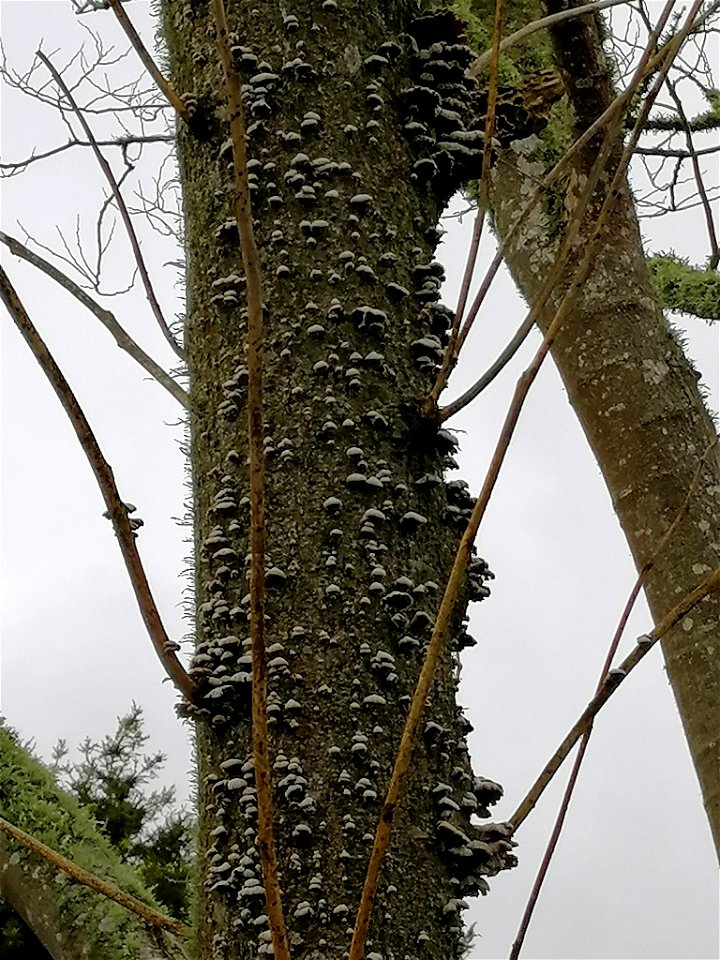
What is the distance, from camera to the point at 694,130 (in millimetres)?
3949

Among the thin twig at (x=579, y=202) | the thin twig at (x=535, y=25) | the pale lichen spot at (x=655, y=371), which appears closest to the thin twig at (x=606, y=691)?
the thin twig at (x=579, y=202)

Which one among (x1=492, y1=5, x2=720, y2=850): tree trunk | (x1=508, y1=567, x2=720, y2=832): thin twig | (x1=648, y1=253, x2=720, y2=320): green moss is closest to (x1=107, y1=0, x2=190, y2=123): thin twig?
(x1=508, y1=567, x2=720, y2=832): thin twig

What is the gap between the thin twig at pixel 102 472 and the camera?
25.3 inches

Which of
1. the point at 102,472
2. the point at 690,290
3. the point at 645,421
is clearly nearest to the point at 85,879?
the point at 102,472

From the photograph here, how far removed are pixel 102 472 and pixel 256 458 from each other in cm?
19

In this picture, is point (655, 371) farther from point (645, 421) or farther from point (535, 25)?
point (535, 25)

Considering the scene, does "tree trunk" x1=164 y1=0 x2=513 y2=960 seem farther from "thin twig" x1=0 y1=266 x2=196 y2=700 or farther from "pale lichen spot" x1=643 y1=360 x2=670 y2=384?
"pale lichen spot" x1=643 y1=360 x2=670 y2=384

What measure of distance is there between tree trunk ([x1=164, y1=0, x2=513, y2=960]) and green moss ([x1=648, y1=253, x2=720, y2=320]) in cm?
255

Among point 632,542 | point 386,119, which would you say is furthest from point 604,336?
point 386,119

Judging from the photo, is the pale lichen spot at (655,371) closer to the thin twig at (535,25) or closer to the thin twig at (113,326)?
the thin twig at (535,25)

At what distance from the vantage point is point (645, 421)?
2.10 meters

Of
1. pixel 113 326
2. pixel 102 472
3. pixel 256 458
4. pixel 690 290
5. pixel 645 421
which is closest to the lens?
pixel 256 458

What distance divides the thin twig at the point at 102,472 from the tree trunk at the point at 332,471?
0.12 m

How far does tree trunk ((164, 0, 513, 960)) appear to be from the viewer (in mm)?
791
